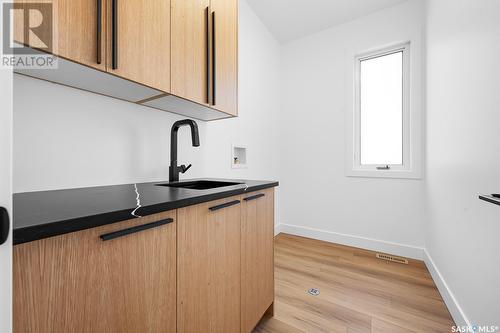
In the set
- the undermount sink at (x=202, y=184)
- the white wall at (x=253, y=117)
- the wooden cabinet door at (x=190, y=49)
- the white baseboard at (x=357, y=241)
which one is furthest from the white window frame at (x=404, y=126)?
the wooden cabinet door at (x=190, y=49)

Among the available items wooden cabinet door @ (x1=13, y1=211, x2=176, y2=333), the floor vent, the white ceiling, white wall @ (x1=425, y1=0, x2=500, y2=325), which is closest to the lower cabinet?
wooden cabinet door @ (x1=13, y1=211, x2=176, y2=333)

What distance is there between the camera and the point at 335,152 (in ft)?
8.99

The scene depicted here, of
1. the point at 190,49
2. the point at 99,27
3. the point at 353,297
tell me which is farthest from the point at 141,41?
the point at 353,297

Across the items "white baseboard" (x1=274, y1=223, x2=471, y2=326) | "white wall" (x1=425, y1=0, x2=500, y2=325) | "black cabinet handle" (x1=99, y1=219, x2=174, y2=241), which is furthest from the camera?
"white baseboard" (x1=274, y1=223, x2=471, y2=326)

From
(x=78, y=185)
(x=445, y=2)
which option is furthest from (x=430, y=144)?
(x=78, y=185)

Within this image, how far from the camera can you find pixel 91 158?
42.4 inches

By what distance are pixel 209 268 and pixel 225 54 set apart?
4.55 feet

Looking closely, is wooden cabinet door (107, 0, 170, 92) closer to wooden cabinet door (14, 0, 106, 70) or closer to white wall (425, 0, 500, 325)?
wooden cabinet door (14, 0, 106, 70)

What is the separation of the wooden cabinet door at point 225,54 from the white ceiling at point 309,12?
3.50 feet

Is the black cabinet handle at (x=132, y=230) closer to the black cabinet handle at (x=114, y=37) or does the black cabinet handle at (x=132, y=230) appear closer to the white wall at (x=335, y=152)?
the black cabinet handle at (x=114, y=37)

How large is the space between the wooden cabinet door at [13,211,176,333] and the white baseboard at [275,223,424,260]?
244 cm

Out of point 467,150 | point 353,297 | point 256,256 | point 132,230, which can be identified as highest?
point 467,150

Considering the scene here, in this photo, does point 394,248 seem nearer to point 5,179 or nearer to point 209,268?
point 209,268

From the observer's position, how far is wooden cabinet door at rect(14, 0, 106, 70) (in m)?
0.64
